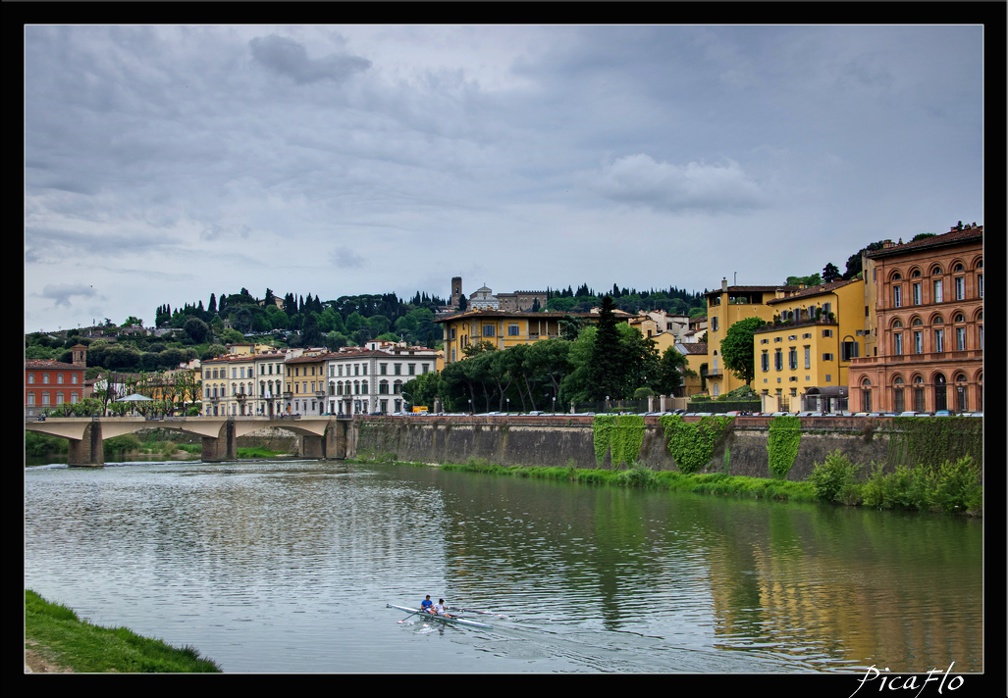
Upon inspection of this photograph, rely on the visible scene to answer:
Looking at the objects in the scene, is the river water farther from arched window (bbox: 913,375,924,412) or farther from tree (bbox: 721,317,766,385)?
tree (bbox: 721,317,766,385)

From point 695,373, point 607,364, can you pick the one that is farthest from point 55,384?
point 695,373

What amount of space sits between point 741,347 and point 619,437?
1246cm

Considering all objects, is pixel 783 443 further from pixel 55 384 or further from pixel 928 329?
pixel 55 384

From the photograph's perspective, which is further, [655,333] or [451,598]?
[655,333]

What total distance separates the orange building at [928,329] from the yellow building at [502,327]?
40.6 metres

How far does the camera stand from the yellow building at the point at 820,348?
48.2 m

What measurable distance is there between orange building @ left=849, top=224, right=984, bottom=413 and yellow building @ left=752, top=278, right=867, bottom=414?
532cm

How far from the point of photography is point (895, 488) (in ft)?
102

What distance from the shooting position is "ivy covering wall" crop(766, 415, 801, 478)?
122ft

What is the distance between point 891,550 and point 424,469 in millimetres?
37555

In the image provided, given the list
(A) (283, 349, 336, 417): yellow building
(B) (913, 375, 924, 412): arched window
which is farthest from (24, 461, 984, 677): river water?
(A) (283, 349, 336, 417): yellow building

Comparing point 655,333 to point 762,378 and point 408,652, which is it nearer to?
point 762,378
